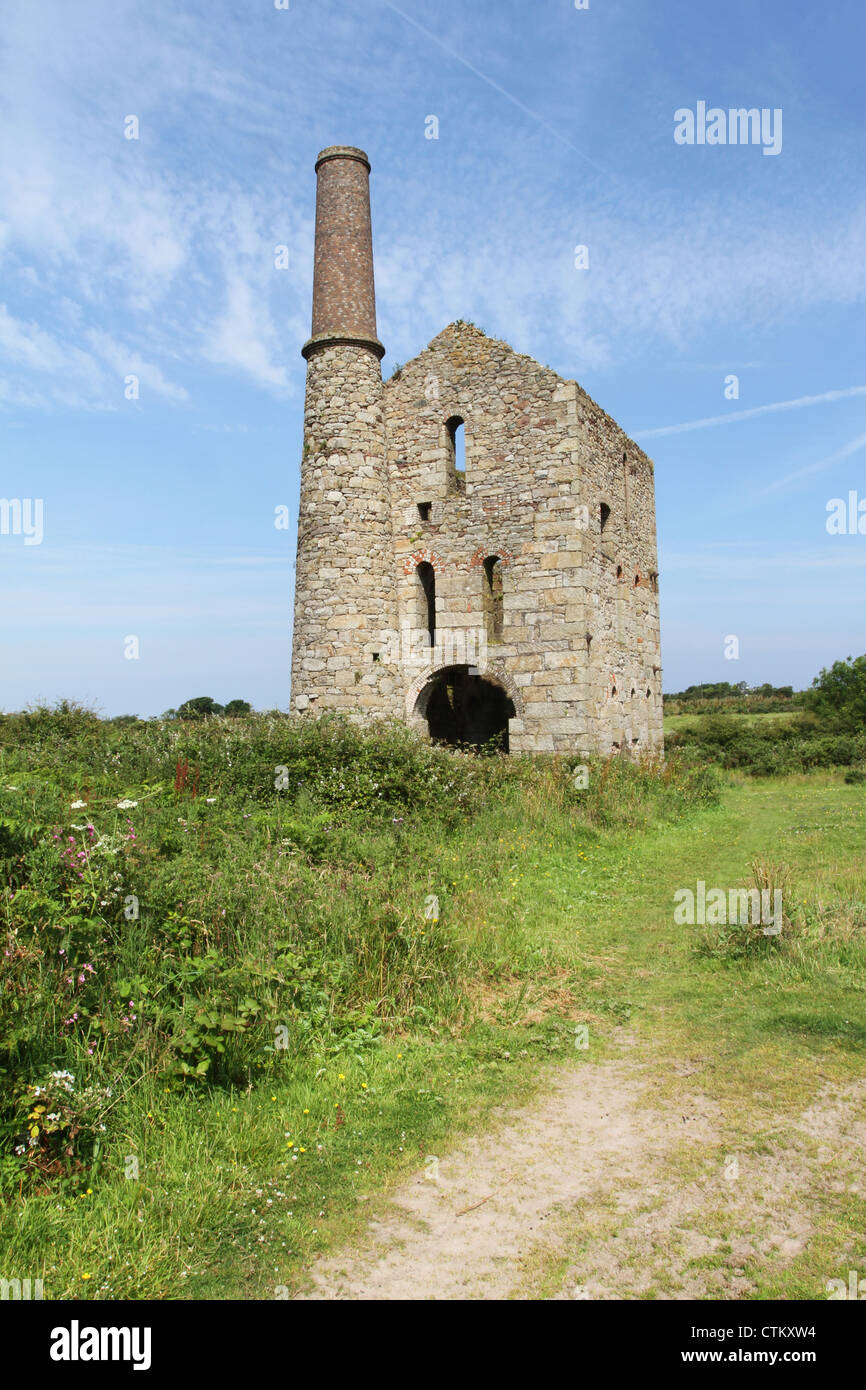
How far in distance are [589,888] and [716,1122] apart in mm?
5095

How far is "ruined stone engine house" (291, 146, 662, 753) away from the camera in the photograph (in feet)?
51.1

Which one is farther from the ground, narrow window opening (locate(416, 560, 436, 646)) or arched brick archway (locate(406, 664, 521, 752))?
narrow window opening (locate(416, 560, 436, 646))

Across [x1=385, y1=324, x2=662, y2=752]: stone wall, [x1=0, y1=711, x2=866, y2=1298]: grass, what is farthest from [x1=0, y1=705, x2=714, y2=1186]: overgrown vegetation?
[x1=385, y1=324, x2=662, y2=752]: stone wall

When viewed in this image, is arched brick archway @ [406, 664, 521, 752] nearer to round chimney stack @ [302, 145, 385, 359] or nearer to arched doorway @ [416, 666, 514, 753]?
arched doorway @ [416, 666, 514, 753]

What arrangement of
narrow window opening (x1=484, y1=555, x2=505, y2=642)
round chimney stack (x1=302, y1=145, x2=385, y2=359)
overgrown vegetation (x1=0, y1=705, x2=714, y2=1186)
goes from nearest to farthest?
overgrown vegetation (x1=0, y1=705, x2=714, y2=1186)
round chimney stack (x1=302, y1=145, x2=385, y2=359)
narrow window opening (x1=484, y1=555, x2=505, y2=642)

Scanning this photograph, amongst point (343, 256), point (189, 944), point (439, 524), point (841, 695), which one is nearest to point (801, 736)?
point (841, 695)

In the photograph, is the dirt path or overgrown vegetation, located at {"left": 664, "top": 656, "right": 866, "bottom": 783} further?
overgrown vegetation, located at {"left": 664, "top": 656, "right": 866, "bottom": 783}

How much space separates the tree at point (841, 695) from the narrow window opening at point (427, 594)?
19201 mm

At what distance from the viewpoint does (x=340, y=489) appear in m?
15.8

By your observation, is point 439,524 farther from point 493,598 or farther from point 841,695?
point 841,695

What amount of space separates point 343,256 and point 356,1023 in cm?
1524

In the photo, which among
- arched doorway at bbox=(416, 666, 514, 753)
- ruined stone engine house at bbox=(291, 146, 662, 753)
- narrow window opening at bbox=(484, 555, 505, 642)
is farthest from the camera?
arched doorway at bbox=(416, 666, 514, 753)

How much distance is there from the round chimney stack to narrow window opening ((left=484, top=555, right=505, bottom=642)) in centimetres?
476

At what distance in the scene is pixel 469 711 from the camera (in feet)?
64.6
